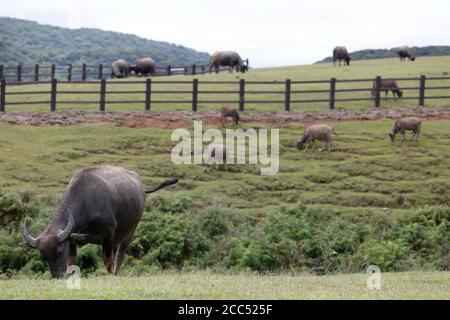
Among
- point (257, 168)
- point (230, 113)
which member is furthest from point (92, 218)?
point (230, 113)

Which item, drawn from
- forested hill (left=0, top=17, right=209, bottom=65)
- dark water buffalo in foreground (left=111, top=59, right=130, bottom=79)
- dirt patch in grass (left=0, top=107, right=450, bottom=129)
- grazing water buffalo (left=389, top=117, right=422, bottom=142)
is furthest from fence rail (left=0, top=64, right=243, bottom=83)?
grazing water buffalo (left=389, top=117, right=422, bottom=142)

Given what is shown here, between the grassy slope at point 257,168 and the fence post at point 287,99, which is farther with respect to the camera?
the fence post at point 287,99

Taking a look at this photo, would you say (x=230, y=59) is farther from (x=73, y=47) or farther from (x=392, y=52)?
(x=73, y=47)

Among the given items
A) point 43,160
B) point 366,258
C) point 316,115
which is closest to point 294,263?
point 366,258

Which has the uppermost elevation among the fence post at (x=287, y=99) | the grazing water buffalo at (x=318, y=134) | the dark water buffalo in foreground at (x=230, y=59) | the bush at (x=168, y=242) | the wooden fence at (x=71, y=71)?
the dark water buffalo in foreground at (x=230, y=59)

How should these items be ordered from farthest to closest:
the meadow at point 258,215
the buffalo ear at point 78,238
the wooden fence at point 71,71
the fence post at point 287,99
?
the wooden fence at point 71,71, the fence post at point 287,99, the buffalo ear at point 78,238, the meadow at point 258,215

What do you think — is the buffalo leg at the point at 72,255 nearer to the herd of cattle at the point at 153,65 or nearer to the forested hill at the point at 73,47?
the herd of cattle at the point at 153,65

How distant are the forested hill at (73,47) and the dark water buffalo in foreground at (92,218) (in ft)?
258

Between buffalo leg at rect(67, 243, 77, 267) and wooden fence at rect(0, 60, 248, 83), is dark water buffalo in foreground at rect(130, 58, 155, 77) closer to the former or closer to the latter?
wooden fence at rect(0, 60, 248, 83)

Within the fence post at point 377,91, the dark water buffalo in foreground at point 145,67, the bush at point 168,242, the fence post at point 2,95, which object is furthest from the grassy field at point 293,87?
the bush at point 168,242

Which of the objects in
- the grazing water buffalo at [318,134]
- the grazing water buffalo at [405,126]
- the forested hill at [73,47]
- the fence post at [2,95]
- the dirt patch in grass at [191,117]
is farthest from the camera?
the forested hill at [73,47]

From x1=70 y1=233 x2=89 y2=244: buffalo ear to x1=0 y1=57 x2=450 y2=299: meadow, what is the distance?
2.09ft

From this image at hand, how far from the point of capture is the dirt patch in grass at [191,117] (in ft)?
115

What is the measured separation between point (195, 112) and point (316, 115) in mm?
5218
